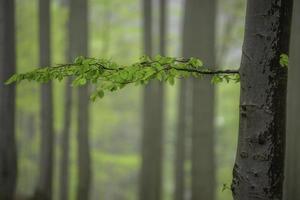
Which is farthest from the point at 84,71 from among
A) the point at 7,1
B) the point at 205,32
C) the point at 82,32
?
the point at 82,32

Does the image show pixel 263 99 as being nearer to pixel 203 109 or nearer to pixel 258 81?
pixel 258 81

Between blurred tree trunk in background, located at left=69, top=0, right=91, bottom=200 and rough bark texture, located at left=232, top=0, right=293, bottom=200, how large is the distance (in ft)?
28.4

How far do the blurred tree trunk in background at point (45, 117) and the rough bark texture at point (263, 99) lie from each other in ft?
24.7

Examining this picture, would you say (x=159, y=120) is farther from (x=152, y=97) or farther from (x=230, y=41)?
(x=230, y=41)

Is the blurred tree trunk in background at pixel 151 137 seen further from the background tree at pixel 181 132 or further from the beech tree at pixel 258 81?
the beech tree at pixel 258 81

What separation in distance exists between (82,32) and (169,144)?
57.6ft

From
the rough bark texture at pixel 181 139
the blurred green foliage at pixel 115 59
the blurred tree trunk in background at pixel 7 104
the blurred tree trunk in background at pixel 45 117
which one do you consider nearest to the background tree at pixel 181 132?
the rough bark texture at pixel 181 139

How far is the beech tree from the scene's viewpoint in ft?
7.76

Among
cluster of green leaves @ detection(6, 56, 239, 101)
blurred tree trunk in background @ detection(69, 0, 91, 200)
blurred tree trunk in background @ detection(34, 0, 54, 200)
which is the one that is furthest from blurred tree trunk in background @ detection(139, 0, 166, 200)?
cluster of green leaves @ detection(6, 56, 239, 101)

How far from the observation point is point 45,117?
9680 mm

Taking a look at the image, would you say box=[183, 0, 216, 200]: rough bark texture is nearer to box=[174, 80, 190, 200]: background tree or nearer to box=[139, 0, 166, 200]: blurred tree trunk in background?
box=[139, 0, 166, 200]: blurred tree trunk in background

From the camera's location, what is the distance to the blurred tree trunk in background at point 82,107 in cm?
1077

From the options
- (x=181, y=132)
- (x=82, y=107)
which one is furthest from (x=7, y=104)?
(x=181, y=132)

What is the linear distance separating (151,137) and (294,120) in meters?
4.44
